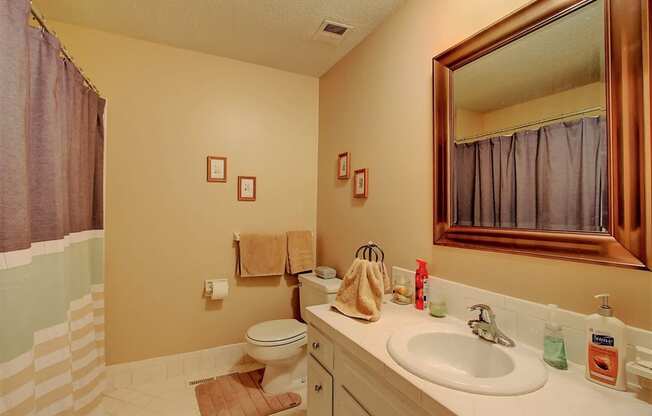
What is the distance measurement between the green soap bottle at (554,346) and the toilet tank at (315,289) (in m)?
1.20

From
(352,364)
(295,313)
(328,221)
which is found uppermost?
(328,221)

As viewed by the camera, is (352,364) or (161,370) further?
(161,370)

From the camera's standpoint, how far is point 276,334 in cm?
201

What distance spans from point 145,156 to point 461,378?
2.23 m

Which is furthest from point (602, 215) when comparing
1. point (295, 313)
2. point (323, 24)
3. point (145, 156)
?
point (145, 156)

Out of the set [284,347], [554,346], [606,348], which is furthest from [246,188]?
[606,348]

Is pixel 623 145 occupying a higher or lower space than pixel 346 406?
higher

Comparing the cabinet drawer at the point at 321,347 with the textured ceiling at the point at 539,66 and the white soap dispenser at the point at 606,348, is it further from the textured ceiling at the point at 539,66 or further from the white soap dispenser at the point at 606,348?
the textured ceiling at the point at 539,66

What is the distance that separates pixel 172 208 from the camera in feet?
7.24

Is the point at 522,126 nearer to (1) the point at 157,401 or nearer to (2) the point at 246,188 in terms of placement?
(2) the point at 246,188

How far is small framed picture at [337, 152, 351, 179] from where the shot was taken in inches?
86.6

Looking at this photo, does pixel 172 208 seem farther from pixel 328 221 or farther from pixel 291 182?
pixel 328 221

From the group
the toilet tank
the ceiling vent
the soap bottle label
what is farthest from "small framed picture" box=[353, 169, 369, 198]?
the soap bottle label

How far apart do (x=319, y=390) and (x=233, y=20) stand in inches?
81.8
